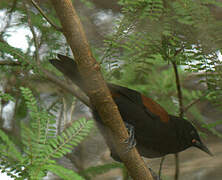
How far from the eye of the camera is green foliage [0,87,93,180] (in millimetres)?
872

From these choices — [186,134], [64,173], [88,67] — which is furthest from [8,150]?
[186,134]

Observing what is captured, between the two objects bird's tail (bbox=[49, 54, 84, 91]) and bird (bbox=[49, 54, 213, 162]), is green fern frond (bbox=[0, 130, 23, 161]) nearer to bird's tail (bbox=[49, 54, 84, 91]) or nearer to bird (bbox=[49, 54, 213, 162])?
bird's tail (bbox=[49, 54, 84, 91])

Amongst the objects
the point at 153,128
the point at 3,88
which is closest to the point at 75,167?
the point at 153,128

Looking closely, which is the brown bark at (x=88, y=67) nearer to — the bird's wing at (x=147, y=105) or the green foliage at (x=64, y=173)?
the green foliage at (x=64, y=173)

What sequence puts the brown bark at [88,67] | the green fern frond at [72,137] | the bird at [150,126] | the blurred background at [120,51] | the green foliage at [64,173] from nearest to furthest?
1. the green foliage at [64,173]
2. the green fern frond at [72,137]
3. the brown bark at [88,67]
4. the blurred background at [120,51]
5. the bird at [150,126]

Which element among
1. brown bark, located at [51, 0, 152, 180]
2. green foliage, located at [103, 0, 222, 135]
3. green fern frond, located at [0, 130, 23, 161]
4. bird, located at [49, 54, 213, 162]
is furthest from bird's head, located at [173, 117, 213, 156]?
green fern frond, located at [0, 130, 23, 161]

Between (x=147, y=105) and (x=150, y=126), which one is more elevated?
(x=147, y=105)

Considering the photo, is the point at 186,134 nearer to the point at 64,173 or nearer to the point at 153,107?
the point at 153,107

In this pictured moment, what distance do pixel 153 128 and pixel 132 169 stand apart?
0.60 m

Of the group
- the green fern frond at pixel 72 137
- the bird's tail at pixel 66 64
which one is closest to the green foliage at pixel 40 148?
the green fern frond at pixel 72 137

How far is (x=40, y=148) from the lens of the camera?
0.94 metres

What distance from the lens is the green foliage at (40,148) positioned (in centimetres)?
87

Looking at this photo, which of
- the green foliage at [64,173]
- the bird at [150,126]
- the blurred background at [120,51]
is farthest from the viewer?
the bird at [150,126]

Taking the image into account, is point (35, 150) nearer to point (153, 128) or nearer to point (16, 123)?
point (153, 128)
